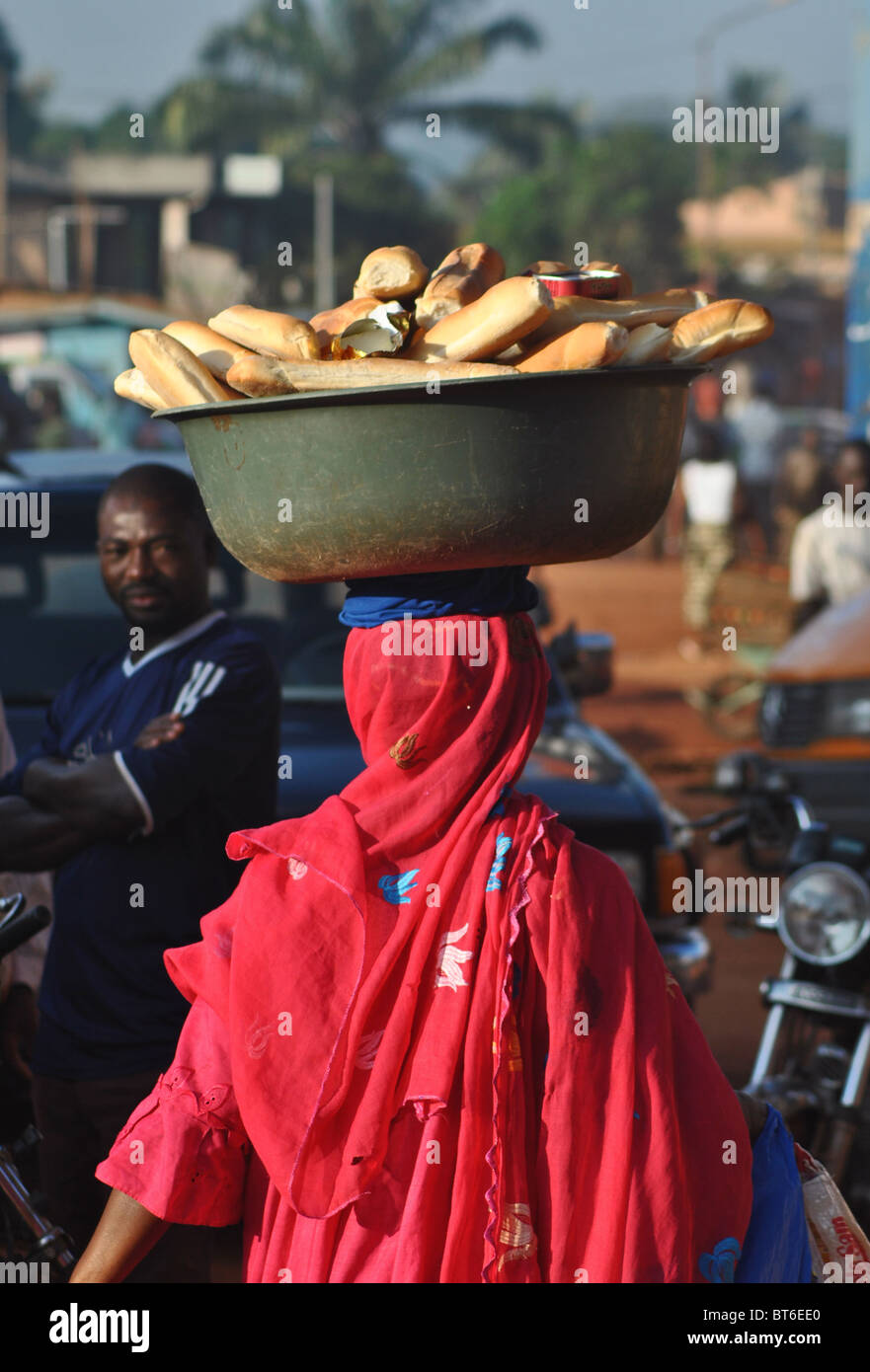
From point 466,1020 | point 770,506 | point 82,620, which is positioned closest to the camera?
point 466,1020

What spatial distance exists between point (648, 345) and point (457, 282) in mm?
291

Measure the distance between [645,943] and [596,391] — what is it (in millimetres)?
708

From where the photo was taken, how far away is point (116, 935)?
3195 mm

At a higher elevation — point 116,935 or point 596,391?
point 596,391

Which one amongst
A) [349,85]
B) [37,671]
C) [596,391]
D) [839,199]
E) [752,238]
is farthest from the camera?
[839,199]

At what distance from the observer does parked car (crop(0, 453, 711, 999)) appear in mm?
5098

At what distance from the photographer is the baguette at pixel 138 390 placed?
2.23 meters

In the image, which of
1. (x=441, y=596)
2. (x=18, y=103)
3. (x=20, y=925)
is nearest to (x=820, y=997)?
(x=20, y=925)

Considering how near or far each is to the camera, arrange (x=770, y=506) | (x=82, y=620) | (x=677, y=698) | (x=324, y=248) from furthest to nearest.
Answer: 1. (x=324, y=248)
2. (x=770, y=506)
3. (x=677, y=698)
4. (x=82, y=620)

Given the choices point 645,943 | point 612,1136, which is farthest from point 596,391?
point 612,1136

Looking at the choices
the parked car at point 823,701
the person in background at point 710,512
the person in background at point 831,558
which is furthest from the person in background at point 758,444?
the parked car at point 823,701

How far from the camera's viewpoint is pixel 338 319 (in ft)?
7.30

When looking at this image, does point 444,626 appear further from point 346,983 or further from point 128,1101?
point 128,1101

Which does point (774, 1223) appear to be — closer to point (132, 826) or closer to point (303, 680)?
point (132, 826)
